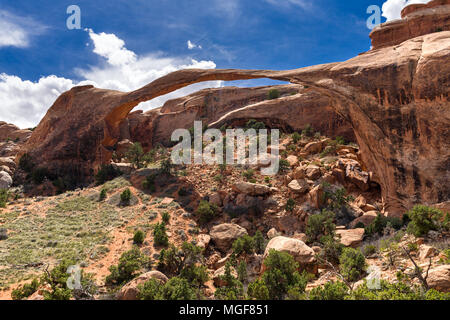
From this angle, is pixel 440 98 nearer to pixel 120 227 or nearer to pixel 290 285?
pixel 290 285

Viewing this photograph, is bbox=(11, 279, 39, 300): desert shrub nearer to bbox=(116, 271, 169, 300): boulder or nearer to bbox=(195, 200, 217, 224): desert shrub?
bbox=(116, 271, 169, 300): boulder

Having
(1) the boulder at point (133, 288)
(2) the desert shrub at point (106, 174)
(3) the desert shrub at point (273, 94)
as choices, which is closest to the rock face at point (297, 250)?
(1) the boulder at point (133, 288)

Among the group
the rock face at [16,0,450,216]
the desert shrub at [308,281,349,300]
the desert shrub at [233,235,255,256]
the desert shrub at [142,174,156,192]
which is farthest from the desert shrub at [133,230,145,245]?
the rock face at [16,0,450,216]

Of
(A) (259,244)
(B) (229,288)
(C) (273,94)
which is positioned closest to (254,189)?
(A) (259,244)

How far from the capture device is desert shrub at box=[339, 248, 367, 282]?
25.5ft

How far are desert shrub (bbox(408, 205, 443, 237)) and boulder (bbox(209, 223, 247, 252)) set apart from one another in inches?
290

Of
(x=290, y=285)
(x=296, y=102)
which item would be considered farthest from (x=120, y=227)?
(x=296, y=102)

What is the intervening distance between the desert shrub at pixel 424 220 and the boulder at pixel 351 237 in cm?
236

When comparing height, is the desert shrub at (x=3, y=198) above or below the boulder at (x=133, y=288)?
above

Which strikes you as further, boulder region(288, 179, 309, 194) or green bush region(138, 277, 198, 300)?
boulder region(288, 179, 309, 194)

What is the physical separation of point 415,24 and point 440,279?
3292 cm

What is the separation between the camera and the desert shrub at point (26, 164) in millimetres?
23562

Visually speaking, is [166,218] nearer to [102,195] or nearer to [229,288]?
[102,195]
